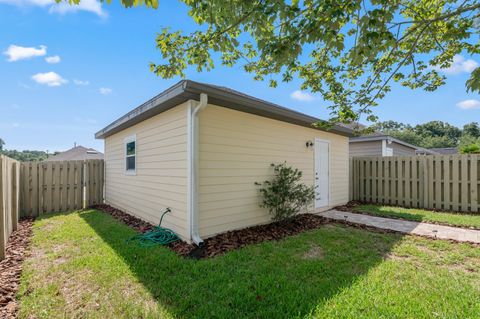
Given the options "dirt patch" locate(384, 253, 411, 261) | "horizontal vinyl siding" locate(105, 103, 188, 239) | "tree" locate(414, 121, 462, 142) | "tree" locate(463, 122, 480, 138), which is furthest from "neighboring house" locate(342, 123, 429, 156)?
"tree" locate(414, 121, 462, 142)

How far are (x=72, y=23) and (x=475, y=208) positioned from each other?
12671mm

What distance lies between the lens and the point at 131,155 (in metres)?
7.27

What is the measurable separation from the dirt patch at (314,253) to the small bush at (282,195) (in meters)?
1.52

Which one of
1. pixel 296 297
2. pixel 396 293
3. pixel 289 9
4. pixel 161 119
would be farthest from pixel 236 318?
pixel 161 119

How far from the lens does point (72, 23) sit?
5961mm

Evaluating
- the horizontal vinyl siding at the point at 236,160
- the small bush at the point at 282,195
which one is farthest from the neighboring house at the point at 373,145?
the small bush at the point at 282,195

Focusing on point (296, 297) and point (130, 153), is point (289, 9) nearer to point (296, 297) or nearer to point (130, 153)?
point (296, 297)

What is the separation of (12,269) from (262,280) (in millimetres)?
3630

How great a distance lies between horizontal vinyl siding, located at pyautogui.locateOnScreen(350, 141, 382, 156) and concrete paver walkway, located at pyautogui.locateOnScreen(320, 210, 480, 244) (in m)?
6.85

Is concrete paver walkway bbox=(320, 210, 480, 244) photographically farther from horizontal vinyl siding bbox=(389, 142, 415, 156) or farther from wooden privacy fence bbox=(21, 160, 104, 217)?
horizontal vinyl siding bbox=(389, 142, 415, 156)

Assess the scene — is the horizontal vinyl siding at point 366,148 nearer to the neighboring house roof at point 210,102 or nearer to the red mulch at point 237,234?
the neighboring house roof at point 210,102

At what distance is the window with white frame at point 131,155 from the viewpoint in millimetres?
7027

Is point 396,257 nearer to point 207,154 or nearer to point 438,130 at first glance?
point 207,154

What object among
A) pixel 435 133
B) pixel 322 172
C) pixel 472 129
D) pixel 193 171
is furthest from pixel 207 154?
pixel 435 133
